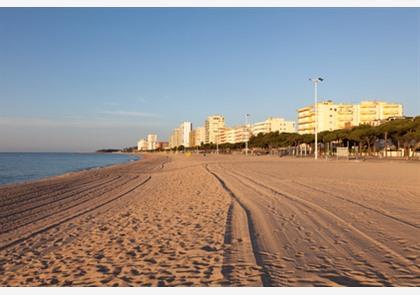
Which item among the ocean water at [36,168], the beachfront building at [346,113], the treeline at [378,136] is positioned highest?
the beachfront building at [346,113]

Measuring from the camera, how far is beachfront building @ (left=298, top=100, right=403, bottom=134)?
118 m

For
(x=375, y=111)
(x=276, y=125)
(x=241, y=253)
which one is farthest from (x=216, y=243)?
(x=276, y=125)

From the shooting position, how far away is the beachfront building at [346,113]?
11812 cm

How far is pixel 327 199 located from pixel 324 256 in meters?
6.40

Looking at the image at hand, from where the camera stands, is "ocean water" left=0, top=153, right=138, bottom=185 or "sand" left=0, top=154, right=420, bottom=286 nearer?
"sand" left=0, top=154, right=420, bottom=286

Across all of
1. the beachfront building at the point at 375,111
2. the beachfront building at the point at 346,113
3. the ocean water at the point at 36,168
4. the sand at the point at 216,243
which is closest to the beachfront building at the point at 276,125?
the beachfront building at the point at 346,113

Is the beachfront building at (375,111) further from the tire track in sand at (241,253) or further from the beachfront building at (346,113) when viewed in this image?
the tire track in sand at (241,253)

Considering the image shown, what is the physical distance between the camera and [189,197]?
42.9 ft

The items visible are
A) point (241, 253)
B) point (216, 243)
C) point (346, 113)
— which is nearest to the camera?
point (241, 253)

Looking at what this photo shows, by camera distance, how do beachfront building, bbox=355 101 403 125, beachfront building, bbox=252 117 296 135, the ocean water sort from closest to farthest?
the ocean water, beachfront building, bbox=355 101 403 125, beachfront building, bbox=252 117 296 135

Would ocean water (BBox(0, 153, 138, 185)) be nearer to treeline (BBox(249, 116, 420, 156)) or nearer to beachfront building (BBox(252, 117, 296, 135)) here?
treeline (BBox(249, 116, 420, 156))

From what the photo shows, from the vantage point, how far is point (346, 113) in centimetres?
12138

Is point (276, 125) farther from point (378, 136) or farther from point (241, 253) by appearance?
A: point (241, 253)

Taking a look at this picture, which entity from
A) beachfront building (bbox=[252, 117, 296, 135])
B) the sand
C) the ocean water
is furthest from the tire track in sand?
beachfront building (bbox=[252, 117, 296, 135])
